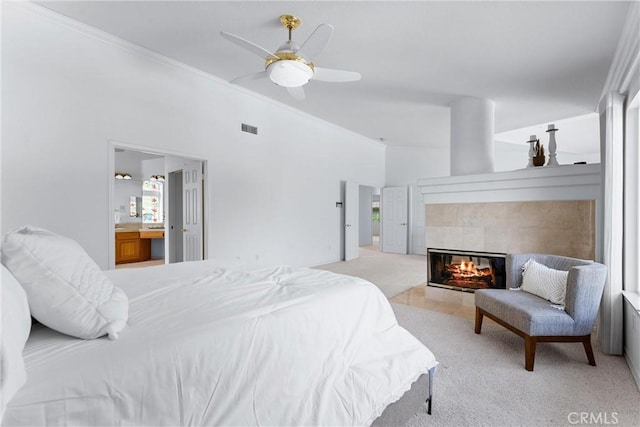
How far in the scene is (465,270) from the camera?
4.35 metres

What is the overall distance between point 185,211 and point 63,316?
3943 mm

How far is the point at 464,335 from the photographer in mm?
3068

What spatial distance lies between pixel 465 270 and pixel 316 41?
3.52 metres

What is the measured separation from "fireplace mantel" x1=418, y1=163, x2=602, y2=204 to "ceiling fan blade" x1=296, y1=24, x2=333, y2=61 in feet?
9.33

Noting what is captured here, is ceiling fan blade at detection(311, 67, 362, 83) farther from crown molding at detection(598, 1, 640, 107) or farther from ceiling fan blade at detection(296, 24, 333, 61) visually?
crown molding at detection(598, 1, 640, 107)

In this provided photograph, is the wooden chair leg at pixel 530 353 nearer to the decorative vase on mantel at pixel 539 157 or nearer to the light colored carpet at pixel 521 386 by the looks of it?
the light colored carpet at pixel 521 386

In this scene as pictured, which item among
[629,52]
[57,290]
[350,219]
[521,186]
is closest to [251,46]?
[57,290]

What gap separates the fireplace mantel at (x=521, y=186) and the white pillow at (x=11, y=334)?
4255mm

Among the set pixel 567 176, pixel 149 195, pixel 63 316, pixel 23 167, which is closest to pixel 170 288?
pixel 63 316

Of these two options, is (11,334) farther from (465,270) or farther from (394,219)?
(394,219)

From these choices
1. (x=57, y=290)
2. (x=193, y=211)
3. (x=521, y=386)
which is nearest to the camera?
(x=57, y=290)

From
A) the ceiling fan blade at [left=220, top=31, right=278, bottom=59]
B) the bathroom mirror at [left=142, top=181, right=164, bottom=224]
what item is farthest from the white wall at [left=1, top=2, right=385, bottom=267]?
the bathroom mirror at [left=142, top=181, right=164, bottom=224]

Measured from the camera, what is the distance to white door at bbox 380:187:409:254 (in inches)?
345

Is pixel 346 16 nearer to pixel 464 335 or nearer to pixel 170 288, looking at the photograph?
pixel 170 288
